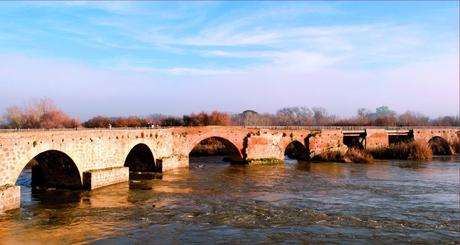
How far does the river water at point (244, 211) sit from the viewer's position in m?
17.8

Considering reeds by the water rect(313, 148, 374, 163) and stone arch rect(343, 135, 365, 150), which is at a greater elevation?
stone arch rect(343, 135, 365, 150)

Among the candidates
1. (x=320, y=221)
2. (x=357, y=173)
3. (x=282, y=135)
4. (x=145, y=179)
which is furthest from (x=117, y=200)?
(x=282, y=135)

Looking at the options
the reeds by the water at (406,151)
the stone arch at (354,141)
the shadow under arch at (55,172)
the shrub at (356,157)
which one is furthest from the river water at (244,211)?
the stone arch at (354,141)

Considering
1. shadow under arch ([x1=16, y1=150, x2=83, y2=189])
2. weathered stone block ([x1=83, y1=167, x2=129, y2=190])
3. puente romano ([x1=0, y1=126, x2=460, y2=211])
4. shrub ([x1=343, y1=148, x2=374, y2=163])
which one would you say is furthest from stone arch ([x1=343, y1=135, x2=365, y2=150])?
shadow under arch ([x1=16, y1=150, x2=83, y2=189])

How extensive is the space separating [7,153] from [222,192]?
1169 cm

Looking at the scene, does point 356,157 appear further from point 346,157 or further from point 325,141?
point 325,141

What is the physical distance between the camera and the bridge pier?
66.4ft

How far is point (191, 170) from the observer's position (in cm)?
3741

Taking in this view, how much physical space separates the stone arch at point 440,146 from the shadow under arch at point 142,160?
36.4m

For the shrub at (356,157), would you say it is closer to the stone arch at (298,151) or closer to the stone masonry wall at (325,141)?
the stone masonry wall at (325,141)

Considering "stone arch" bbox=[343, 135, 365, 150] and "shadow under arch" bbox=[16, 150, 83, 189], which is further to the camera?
"stone arch" bbox=[343, 135, 365, 150]

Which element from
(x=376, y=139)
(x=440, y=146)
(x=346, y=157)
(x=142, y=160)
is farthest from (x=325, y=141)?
(x=142, y=160)

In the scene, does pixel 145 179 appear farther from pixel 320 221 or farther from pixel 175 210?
pixel 320 221

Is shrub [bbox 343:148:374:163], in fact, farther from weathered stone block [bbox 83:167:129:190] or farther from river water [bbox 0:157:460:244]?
weathered stone block [bbox 83:167:129:190]
